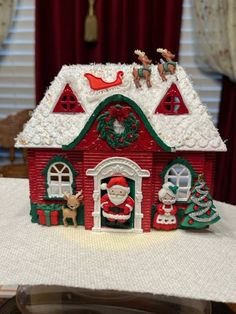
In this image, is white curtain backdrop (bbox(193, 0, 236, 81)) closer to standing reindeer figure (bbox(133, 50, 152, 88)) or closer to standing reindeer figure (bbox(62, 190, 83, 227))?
standing reindeer figure (bbox(133, 50, 152, 88))

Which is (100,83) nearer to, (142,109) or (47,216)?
(142,109)

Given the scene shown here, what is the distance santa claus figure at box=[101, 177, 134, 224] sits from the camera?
1114mm

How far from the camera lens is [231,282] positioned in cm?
91

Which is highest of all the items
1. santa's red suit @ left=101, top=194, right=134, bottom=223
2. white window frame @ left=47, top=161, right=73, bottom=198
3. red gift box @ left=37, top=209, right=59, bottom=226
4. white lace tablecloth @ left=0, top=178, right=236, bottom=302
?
white window frame @ left=47, top=161, right=73, bottom=198

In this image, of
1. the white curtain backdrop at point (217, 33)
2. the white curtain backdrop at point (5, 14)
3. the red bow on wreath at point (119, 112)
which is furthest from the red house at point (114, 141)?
the white curtain backdrop at point (5, 14)

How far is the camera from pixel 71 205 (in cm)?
114

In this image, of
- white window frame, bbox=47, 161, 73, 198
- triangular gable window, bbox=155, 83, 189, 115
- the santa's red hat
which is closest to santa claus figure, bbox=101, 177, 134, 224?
the santa's red hat

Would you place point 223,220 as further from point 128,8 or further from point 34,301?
point 128,8

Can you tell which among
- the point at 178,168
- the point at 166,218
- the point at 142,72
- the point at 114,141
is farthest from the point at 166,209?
the point at 142,72

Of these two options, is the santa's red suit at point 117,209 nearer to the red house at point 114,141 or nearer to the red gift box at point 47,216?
the red house at point 114,141

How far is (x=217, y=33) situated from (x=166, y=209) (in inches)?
43.1

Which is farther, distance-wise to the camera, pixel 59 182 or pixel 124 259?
pixel 59 182

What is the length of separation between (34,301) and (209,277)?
52cm

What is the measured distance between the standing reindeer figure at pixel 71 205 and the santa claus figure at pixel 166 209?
234mm
